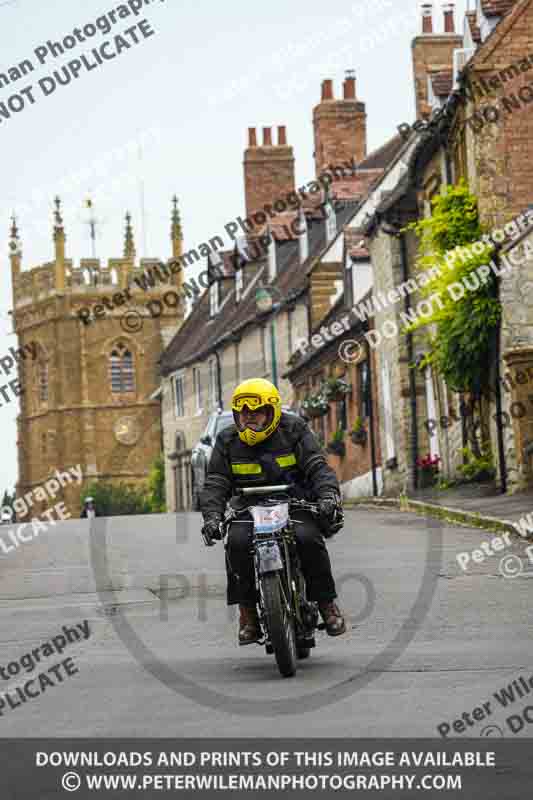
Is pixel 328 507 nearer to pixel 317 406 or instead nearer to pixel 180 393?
pixel 317 406

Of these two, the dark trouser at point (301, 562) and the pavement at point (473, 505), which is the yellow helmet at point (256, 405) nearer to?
the dark trouser at point (301, 562)

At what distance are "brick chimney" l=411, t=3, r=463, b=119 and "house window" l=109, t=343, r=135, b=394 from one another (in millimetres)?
71837

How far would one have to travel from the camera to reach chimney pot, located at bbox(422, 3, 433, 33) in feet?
124

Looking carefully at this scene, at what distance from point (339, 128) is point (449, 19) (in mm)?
14812

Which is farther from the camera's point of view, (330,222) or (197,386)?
(197,386)

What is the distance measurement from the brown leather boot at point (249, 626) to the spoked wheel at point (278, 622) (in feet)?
1.57

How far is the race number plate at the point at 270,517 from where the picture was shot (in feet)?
28.9

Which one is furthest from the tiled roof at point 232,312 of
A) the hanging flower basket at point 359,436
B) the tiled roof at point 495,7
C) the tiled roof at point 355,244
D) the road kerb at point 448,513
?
the tiled roof at point 495,7

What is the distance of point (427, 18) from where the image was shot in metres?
38.1

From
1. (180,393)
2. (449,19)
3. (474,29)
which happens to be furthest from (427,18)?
(180,393)

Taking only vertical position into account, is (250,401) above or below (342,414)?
below

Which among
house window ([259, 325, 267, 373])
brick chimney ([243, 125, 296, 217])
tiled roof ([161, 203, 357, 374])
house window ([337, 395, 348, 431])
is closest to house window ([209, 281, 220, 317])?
tiled roof ([161, 203, 357, 374])

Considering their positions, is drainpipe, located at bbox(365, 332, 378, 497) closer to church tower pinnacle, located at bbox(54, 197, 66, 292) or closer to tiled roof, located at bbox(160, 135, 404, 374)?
tiled roof, located at bbox(160, 135, 404, 374)
